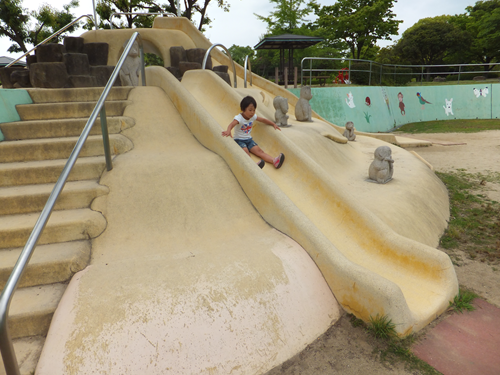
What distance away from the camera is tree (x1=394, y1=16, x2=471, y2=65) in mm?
30953

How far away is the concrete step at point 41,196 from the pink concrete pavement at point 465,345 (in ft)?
10.6

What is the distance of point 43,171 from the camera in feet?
11.4

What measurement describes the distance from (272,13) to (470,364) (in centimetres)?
3271

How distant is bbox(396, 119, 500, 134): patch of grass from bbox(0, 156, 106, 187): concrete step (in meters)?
15.6

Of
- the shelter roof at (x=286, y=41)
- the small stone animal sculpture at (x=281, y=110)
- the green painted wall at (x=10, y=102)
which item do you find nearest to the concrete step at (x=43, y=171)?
the green painted wall at (x=10, y=102)

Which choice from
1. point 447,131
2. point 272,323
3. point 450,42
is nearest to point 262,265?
point 272,323

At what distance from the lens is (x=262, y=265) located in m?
2.82

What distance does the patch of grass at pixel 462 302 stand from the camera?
3059 mm

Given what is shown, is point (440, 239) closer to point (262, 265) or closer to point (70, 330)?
point (262, 265)

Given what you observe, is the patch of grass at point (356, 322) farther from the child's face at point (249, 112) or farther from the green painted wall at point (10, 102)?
the green painted wall at point (10, 102)

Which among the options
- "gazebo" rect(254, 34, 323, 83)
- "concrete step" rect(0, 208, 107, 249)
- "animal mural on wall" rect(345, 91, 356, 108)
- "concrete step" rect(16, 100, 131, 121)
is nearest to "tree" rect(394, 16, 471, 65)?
"gazebo" rect(254, 34, 323, 83)

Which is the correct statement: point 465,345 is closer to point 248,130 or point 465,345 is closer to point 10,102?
point 248,130

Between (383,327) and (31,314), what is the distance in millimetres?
2642

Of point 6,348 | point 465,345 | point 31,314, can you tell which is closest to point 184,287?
point 31,314
